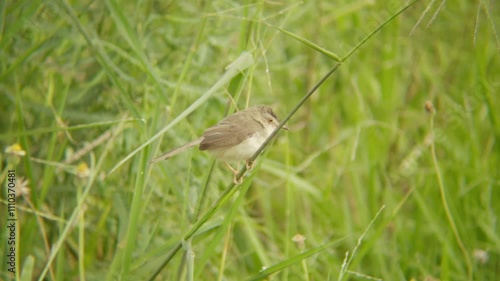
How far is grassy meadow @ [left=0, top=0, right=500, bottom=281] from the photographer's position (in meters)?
3.05

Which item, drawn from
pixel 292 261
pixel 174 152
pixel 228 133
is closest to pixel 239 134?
pixel 228 133

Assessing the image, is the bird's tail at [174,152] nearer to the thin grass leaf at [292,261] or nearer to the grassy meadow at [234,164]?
the grassy meadow at [234,164]

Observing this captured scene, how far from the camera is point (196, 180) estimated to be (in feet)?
11.8

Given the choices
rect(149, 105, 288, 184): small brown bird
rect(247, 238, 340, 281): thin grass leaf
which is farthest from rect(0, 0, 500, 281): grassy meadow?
rect(149, 105, 288, 184): small brown bird

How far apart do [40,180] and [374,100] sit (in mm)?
2527

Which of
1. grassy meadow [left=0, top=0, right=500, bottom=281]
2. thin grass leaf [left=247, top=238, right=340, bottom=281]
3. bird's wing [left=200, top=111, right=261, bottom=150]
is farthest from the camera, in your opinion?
bird's wing [left=200, top=111, right=261, bottom=150]

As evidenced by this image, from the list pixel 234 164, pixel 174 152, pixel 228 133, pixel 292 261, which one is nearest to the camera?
pixel 292 261

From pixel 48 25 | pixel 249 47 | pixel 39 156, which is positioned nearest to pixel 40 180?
pixel 39 156

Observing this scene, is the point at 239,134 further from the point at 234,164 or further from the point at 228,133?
the point at 234,164

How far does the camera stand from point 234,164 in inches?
164

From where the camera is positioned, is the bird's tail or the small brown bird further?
the small brown bird

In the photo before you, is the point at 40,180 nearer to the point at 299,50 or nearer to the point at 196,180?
the point at 196,180

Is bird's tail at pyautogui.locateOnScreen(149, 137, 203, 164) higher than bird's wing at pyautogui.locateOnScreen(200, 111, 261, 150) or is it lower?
higher

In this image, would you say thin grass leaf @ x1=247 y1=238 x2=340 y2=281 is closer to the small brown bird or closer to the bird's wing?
the small brown bird
